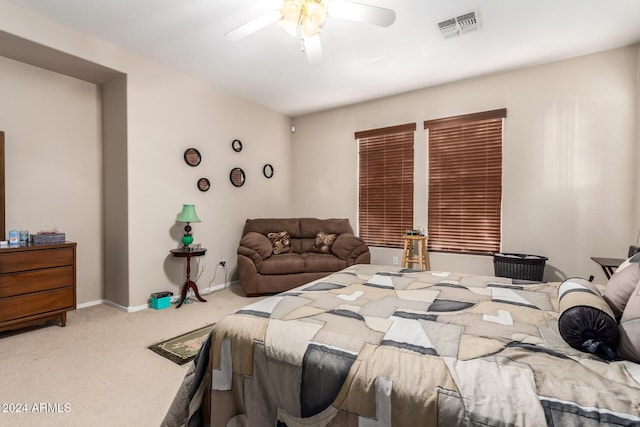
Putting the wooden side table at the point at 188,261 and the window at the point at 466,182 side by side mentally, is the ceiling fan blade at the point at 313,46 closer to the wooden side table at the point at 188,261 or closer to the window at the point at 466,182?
the window at the point at 466,182

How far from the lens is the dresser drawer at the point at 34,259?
2.60 meters

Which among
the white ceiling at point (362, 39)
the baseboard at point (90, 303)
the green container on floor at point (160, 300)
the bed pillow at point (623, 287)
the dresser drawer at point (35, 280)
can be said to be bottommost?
the baseboard at point (90, 303)

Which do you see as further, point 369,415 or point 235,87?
point 235,87

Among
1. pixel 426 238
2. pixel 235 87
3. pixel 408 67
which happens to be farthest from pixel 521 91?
pixel 235 87

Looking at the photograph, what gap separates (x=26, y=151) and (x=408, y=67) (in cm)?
429

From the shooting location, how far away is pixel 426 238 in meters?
4.17

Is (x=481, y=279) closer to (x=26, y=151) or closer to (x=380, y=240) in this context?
(x=380, y=240)

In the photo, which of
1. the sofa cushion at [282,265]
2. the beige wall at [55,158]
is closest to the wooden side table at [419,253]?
the sofa cushion at [282,265]

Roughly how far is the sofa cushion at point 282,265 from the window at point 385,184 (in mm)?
1396

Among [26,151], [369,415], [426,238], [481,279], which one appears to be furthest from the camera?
[426,238]

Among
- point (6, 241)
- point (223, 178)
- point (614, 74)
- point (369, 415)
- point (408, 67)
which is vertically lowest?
point (369, 415)

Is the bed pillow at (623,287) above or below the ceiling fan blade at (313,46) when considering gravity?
below

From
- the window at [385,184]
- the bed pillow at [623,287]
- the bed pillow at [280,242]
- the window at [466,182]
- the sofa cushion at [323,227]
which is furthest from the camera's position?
the sofa cushion at [323,227]

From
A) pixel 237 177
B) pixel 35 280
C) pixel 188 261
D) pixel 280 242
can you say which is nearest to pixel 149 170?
pixel 188 261
